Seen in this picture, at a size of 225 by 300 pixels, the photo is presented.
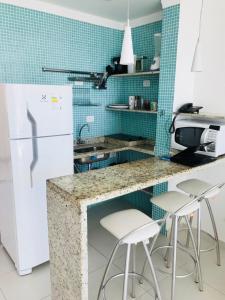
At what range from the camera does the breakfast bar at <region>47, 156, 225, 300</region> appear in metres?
1.29

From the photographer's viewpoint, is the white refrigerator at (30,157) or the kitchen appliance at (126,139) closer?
the white refrigerator at (30,157)

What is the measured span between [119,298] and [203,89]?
7.17 feet

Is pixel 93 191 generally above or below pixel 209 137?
below

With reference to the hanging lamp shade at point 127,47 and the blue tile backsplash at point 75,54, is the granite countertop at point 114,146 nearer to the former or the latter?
the blue tile backsplash at point 75,54

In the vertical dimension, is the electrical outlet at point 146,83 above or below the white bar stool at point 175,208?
above

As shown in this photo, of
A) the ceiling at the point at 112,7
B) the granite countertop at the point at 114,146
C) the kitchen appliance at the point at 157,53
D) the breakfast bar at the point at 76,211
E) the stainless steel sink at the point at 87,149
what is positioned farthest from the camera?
the stainless steel sink at the point at 87,149

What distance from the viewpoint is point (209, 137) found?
2088 mm

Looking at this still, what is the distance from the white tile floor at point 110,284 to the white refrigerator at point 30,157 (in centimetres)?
11

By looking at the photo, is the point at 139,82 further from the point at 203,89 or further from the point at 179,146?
the point at 179,146

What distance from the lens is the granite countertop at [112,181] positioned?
1313 millimetres

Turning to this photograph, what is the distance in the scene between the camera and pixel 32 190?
2129mm

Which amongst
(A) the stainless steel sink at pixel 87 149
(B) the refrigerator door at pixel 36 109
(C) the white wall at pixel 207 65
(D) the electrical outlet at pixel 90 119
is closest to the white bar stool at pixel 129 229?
(B) the refrigerator door at pixel 36 109

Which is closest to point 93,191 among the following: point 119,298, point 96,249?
point 119,298

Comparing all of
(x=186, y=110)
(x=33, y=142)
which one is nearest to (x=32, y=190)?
(x=33, y=142)
